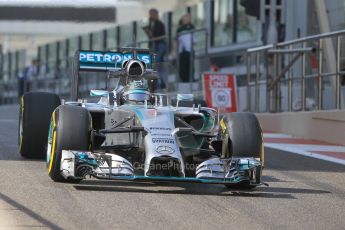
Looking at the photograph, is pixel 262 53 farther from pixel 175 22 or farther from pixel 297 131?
pixel 175 22

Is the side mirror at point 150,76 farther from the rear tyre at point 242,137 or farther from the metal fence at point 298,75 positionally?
the metal fence at point 298,75

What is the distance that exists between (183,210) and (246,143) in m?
1.81

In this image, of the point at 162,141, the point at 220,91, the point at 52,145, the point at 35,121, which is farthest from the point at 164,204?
the point at 220,91

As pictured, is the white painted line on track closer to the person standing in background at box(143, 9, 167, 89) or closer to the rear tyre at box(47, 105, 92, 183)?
the rear tyre at box(47, 105, 92, 183)

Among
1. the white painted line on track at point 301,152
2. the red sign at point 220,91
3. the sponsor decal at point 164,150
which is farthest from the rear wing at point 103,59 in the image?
the red sign at point 220,91

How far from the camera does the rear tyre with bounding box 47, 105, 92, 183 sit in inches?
400

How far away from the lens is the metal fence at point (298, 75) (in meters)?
16.9

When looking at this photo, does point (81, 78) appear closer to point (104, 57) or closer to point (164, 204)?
point (104, 57)

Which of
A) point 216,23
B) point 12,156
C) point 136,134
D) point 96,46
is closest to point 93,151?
point 136,134

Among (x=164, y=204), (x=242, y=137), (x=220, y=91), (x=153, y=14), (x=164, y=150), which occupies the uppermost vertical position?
(x=153, y=14)

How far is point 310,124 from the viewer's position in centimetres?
1748

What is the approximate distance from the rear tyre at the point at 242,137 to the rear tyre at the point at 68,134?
4.32 feet

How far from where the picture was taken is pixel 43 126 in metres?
12.4

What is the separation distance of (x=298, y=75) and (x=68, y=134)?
860 centimetres
